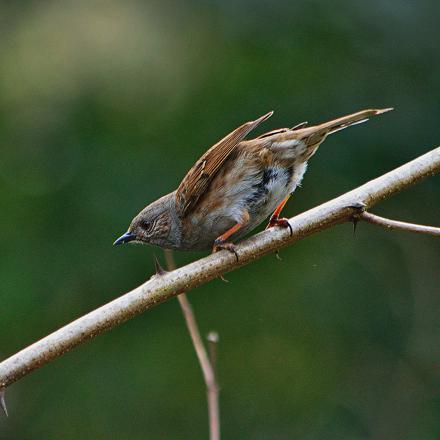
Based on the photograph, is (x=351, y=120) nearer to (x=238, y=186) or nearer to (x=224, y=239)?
(x=238, y=186)

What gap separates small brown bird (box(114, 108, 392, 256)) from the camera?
188 inches

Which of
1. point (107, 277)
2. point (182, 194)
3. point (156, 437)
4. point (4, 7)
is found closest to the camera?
point (182, 194)

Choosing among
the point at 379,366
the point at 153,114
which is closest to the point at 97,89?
the point at 153,114

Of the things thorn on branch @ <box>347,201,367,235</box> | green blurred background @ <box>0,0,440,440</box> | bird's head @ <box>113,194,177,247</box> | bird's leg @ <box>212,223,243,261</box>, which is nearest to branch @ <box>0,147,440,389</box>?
thorn on branch @ <box>347,201,367,235</box>

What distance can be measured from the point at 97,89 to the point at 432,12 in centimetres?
339

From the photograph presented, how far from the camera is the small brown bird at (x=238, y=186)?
4777 millimetres

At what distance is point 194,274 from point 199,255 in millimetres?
4817

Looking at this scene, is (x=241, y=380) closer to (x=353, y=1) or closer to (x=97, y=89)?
(x=97, y=89)

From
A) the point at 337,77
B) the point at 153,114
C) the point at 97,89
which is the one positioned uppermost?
the point at 97,89

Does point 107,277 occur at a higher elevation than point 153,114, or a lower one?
lower

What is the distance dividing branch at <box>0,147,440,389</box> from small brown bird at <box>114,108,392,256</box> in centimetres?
83

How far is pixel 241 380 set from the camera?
817 cm

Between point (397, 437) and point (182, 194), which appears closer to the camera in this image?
point (182, 194)

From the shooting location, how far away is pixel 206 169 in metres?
4.95
